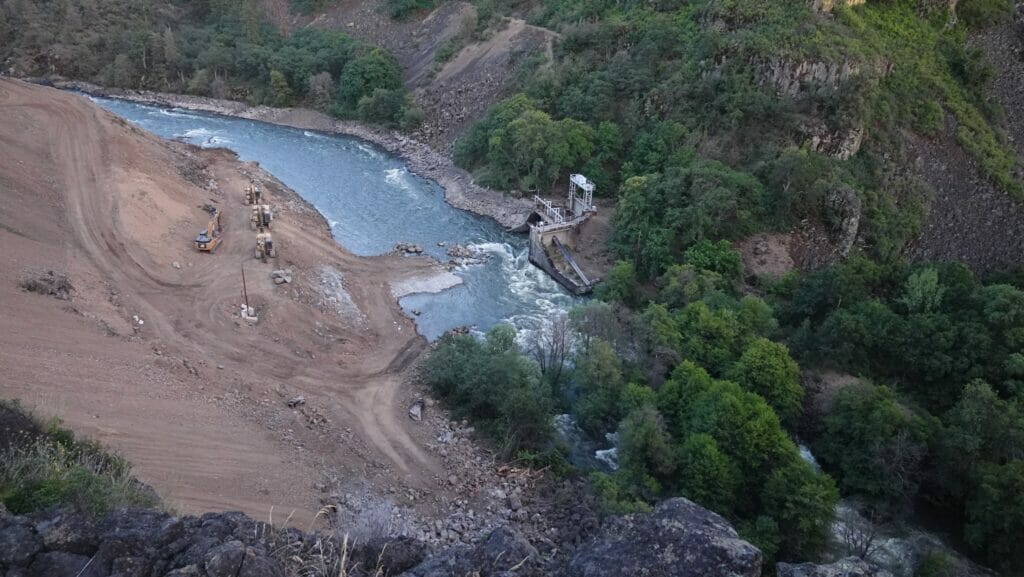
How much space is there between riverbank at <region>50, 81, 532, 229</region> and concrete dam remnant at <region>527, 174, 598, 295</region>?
10.5 feet

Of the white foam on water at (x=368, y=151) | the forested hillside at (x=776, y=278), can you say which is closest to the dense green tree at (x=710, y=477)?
the forested hillside at (x=776, y=278)

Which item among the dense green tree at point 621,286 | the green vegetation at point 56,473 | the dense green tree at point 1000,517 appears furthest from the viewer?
the dense green tree at point 621,286

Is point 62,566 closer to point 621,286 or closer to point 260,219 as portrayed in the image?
point 621,286

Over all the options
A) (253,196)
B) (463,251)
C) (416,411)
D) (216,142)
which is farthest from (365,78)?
(416,411)

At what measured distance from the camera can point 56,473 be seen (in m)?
16.9

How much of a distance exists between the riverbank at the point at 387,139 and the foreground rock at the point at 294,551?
136ft

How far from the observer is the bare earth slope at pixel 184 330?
2769cm

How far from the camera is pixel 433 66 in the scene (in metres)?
73.0

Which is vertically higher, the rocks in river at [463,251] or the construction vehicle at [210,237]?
the construction vehicle at [210,237]

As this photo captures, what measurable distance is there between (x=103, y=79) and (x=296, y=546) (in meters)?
80.1

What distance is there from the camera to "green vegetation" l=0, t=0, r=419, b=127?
2931 inches

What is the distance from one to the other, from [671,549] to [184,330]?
98.3ft

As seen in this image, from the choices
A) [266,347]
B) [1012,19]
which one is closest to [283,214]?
[266,347]

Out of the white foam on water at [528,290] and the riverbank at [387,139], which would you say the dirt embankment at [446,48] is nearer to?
the riverbank at [387,139]
